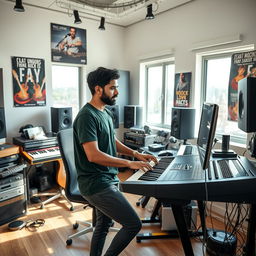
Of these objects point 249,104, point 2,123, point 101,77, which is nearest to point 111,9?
point 2,123

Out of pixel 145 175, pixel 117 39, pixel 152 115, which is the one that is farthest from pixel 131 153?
pixel 117 39

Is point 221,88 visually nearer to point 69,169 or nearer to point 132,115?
point 132,115

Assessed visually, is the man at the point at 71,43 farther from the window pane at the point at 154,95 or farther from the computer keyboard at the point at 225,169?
the computer keyboard at the point at 225,169

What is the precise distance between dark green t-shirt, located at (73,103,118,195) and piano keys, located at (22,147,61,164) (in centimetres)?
148

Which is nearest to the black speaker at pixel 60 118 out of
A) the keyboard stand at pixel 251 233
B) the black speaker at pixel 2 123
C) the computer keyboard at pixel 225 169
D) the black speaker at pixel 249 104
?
the black speaker at pixel 2 123

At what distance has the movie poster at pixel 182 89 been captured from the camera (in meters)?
3.36

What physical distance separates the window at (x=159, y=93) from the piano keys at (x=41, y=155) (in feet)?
5.99

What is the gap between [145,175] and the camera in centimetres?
146

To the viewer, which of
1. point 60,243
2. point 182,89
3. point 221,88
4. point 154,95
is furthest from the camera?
point 154,95

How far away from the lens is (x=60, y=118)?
3.50m

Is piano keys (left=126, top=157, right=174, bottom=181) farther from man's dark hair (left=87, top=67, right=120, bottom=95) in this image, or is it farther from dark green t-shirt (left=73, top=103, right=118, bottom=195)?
man's dark hair (left=87, top=67, right=120, bottom=95)

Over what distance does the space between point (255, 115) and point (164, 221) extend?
141cm

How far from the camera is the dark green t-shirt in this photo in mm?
1537

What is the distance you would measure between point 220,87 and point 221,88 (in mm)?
20
